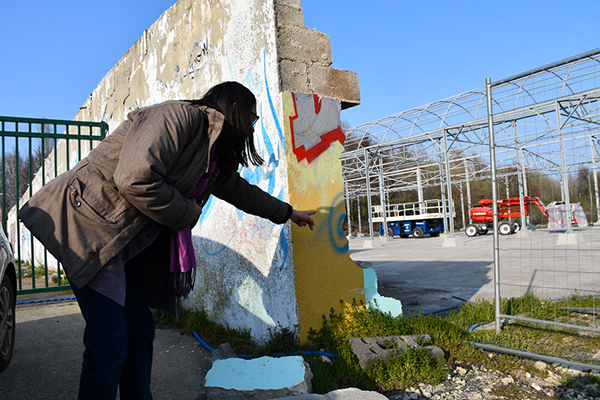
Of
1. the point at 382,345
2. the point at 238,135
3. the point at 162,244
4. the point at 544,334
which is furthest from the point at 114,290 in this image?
the point at 544,334

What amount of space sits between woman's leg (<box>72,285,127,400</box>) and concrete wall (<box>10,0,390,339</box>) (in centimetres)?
160

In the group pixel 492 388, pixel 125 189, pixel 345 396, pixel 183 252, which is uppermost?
pixel 125 189

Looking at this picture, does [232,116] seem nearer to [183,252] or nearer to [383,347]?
[183,252]

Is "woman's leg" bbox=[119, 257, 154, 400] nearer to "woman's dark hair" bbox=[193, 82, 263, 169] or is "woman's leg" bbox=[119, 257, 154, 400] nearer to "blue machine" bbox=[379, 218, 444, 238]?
"woman's dark hair" bbox=[193, 82, 263, 169]

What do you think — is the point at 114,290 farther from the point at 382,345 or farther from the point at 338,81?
the point at 338,81

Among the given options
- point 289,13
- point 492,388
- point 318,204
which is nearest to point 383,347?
point 492,388

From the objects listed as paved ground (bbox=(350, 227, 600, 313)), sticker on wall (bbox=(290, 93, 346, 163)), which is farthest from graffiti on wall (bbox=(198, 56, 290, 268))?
paved ground (bbox=(350, 227, 600, 313))

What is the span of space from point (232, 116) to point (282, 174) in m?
1.30

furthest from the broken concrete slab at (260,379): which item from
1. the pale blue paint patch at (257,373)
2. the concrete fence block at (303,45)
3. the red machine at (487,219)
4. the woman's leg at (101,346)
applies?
the red machine at (487,219)

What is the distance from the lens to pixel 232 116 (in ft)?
6.27

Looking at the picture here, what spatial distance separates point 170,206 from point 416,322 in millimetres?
2448

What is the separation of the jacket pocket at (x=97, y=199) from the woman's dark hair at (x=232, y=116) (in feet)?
1.63

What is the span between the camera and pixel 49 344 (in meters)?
3.47

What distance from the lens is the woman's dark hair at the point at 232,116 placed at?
1.89 meters
